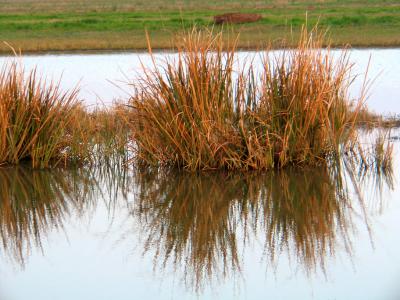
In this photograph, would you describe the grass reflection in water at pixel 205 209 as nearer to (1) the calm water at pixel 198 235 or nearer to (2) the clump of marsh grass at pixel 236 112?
(1) the calm water at pixel 198 235

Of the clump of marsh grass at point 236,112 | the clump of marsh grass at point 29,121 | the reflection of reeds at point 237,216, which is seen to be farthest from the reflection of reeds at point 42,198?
the clump of marsh grass at point 236,112

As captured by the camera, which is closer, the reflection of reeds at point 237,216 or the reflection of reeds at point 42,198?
the reflection of reeds at point 237,216

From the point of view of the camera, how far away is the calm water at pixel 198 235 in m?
5.71

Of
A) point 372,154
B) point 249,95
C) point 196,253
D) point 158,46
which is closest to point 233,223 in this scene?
point 196,253

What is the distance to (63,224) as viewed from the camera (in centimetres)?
730

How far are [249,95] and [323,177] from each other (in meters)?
1.11

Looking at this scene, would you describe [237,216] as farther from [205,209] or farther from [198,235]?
[198,235]

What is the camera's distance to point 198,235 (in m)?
6.76

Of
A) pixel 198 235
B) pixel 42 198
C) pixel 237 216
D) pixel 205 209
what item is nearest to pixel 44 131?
pixel 42 198

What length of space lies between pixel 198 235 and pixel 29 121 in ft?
9.92

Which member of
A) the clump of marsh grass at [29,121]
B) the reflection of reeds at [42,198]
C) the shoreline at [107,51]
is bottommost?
the shoreline at [107,51]

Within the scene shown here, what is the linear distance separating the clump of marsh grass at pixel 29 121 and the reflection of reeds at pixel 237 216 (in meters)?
1.05

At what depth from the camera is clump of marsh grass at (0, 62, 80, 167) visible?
9000mm

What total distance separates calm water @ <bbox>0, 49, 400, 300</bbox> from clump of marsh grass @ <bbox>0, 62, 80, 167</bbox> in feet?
0.73
